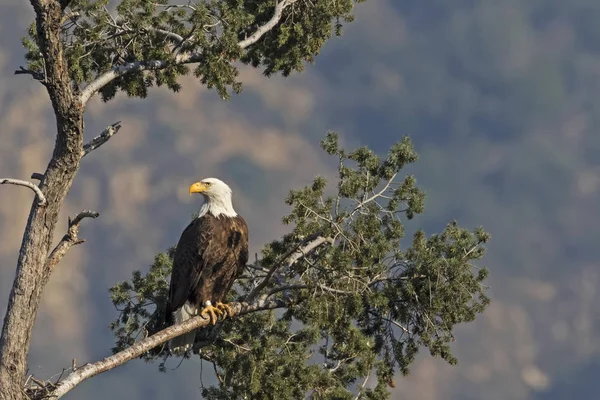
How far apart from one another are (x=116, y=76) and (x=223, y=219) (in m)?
2.06

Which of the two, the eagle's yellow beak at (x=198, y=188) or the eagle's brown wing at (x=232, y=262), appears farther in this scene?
the eagle's yellow beak at (x=198, y=188)

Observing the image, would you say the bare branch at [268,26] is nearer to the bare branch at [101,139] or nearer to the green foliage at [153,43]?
the green foliage at [153,43]

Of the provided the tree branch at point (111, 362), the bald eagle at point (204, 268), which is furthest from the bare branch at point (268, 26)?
the tree branch at point (111, 362)

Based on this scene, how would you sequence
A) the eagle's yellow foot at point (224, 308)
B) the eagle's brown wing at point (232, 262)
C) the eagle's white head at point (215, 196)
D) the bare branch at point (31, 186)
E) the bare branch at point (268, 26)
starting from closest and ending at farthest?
the bare branch at point (31, 186) < the eagle's yellow foot at point (224, 308) < the eagle's brown wing at point (232, 262) < the eagle's white head at point (215, 196) < the bare branch at point (268, 26)

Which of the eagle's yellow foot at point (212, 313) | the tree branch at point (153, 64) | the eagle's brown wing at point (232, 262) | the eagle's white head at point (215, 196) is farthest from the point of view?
the eagle's white head at point (215, 196)

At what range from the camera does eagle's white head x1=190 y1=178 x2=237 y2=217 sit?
10.9 meters

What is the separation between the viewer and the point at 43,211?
838 centimetres

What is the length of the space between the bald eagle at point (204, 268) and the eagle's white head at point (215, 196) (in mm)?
165

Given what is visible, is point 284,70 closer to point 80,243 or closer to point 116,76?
point 116,76

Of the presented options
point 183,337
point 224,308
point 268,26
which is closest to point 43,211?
point 224,308

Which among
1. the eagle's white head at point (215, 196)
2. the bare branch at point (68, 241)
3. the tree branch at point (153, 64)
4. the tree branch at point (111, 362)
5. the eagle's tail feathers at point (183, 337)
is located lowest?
the tree branch at point (111, 362)

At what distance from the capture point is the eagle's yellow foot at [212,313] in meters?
10.0

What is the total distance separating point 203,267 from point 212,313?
23.3 inches

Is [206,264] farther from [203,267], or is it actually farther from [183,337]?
[183,337]
